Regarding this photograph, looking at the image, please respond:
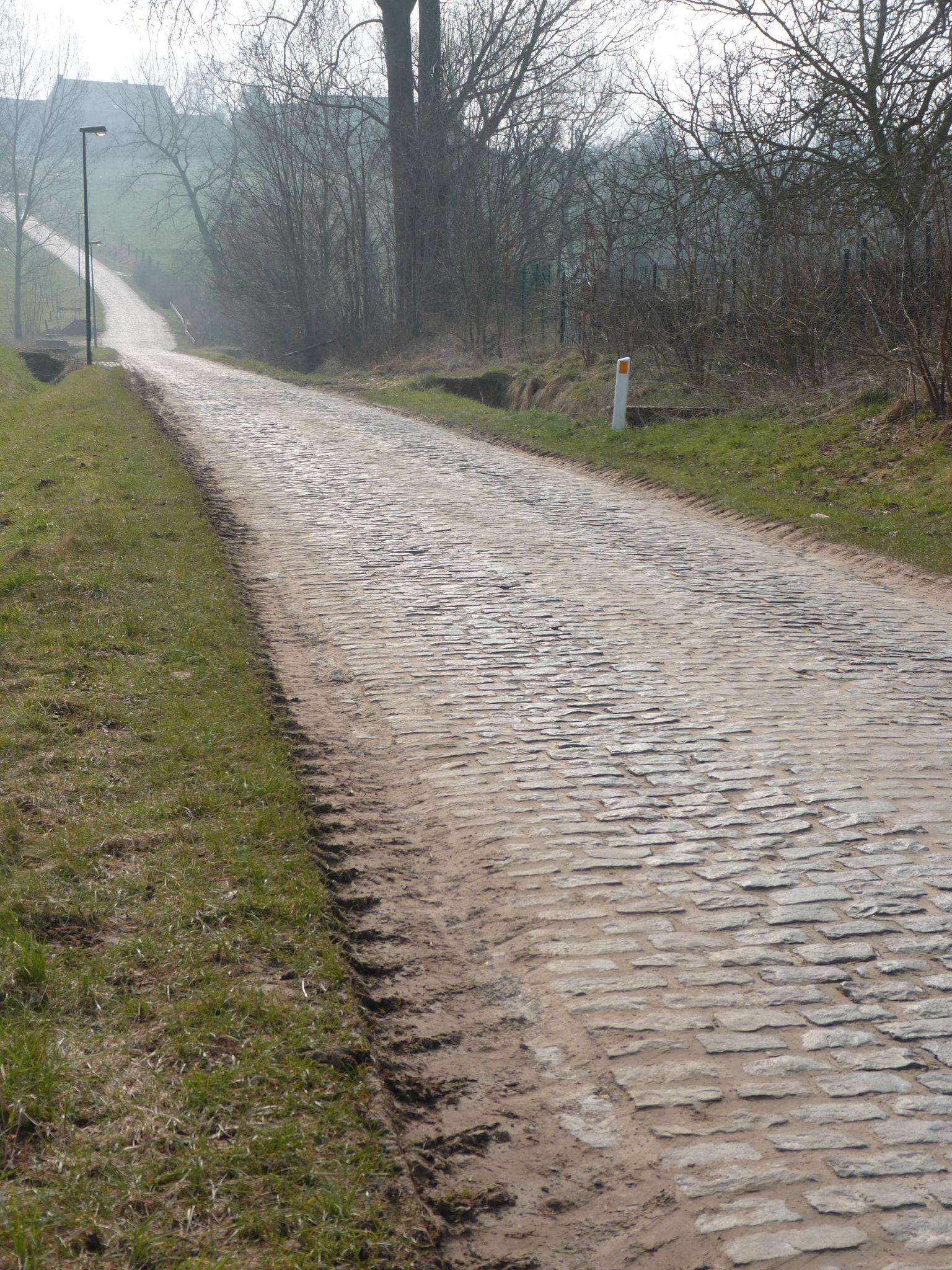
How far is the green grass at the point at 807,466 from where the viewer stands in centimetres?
1129

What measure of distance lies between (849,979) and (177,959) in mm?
2155

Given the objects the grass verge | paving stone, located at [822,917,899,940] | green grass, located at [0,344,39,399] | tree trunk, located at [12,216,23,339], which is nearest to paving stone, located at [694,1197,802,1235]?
paving stone, located at [822,917,899,940]

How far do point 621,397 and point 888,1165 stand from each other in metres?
15.8

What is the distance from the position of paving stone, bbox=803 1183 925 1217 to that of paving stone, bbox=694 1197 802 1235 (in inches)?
3.2

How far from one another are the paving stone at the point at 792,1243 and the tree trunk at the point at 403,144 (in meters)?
33.3

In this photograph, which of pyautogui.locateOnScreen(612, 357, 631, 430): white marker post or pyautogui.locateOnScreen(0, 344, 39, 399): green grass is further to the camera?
pyautogui.locateOnScreen(0, 344, 39, 399): green grass

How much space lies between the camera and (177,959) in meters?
3.49

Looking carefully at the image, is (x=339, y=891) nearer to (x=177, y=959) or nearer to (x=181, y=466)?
(x=177, y=959)

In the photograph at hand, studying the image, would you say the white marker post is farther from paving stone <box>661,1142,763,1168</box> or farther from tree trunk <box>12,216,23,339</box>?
tree trunk <box>12,216,23,339</box>

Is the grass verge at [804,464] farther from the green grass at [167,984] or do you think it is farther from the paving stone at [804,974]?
the green grass at [167,984]

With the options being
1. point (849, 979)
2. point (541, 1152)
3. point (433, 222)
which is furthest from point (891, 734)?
point (433, 222)

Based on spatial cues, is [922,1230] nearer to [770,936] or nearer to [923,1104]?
[923,1104]

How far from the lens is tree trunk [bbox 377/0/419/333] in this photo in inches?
1231

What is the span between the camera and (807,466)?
1412 centimetres
